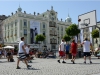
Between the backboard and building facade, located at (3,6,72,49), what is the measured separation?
39.5 meters

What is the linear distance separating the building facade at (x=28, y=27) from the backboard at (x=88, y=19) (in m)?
39.5

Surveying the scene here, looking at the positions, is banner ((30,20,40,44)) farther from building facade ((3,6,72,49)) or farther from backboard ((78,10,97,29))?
backboard ((78,10,97,29))

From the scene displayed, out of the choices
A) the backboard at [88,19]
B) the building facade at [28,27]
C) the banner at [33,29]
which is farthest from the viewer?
the banner at [33,29]

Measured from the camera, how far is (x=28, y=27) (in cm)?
5962

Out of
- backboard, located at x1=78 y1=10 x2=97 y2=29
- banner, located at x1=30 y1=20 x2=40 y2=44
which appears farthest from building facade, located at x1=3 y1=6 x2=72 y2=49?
backboard, located at x1=78 y1=10 x2=97 y2=29

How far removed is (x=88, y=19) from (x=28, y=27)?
140ft

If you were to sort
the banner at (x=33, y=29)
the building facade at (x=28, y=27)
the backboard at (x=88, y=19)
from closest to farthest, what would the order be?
the backboard at (x=88, y=19) < the building facade at (x=28, y=27) < the banner at (x=33, y=29)

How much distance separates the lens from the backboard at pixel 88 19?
17834 millimetres

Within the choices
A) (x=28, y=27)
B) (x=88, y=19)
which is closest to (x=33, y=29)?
(x=28, y=27)

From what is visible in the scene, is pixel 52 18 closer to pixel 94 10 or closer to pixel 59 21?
pixel 59 21

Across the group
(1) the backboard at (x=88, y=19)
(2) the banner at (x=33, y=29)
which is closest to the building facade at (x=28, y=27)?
(2) the banner at (x=33, y=29)

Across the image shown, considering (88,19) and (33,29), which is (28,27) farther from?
(88,19)

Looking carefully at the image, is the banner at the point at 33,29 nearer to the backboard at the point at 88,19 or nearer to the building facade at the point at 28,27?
the building facade at the point at 28,27

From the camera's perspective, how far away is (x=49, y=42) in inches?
2606
